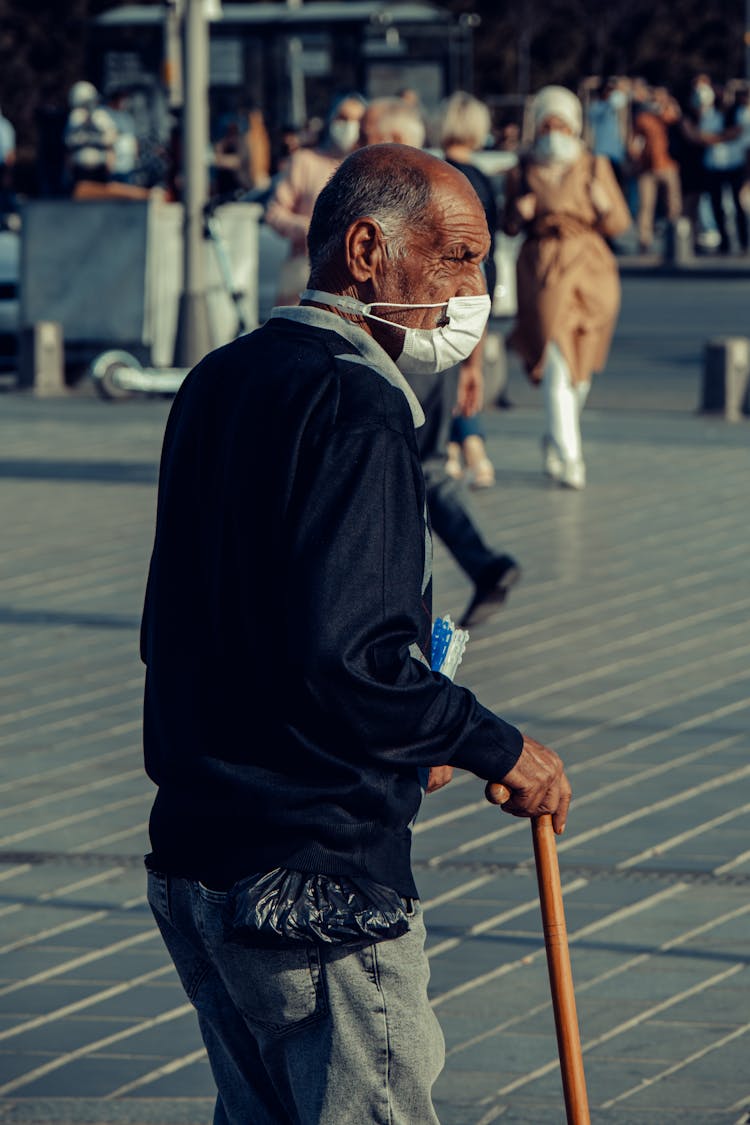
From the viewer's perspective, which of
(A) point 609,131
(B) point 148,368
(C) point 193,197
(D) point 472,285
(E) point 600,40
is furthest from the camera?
(E) point 600,40

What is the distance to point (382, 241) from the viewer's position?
2.60 metres

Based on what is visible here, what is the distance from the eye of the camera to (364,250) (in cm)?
260

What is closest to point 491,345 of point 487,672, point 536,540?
point 536,540

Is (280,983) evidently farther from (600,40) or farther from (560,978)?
(600,40)

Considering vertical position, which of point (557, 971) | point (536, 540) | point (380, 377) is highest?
point (380, 377)

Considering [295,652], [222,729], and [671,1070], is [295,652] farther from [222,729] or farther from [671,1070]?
[671,1070]

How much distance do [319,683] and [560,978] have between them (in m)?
0.55

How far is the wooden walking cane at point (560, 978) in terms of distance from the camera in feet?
8.98

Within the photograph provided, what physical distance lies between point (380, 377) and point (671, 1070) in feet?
6.22

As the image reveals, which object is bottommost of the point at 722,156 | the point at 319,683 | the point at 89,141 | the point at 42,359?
the point at 42,359

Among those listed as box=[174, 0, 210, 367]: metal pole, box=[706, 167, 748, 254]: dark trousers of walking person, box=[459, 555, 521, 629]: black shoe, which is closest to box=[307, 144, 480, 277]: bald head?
box=[459, 555, 521, 629]: black shoe

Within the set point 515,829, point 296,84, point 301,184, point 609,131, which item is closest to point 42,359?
point 301,184

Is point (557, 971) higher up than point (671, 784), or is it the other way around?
point (557, 971)

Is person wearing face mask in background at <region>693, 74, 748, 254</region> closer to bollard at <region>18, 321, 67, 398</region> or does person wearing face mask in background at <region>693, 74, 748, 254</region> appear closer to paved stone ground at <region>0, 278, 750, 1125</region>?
bollard at <region>18, 321, 67, 398</region>
